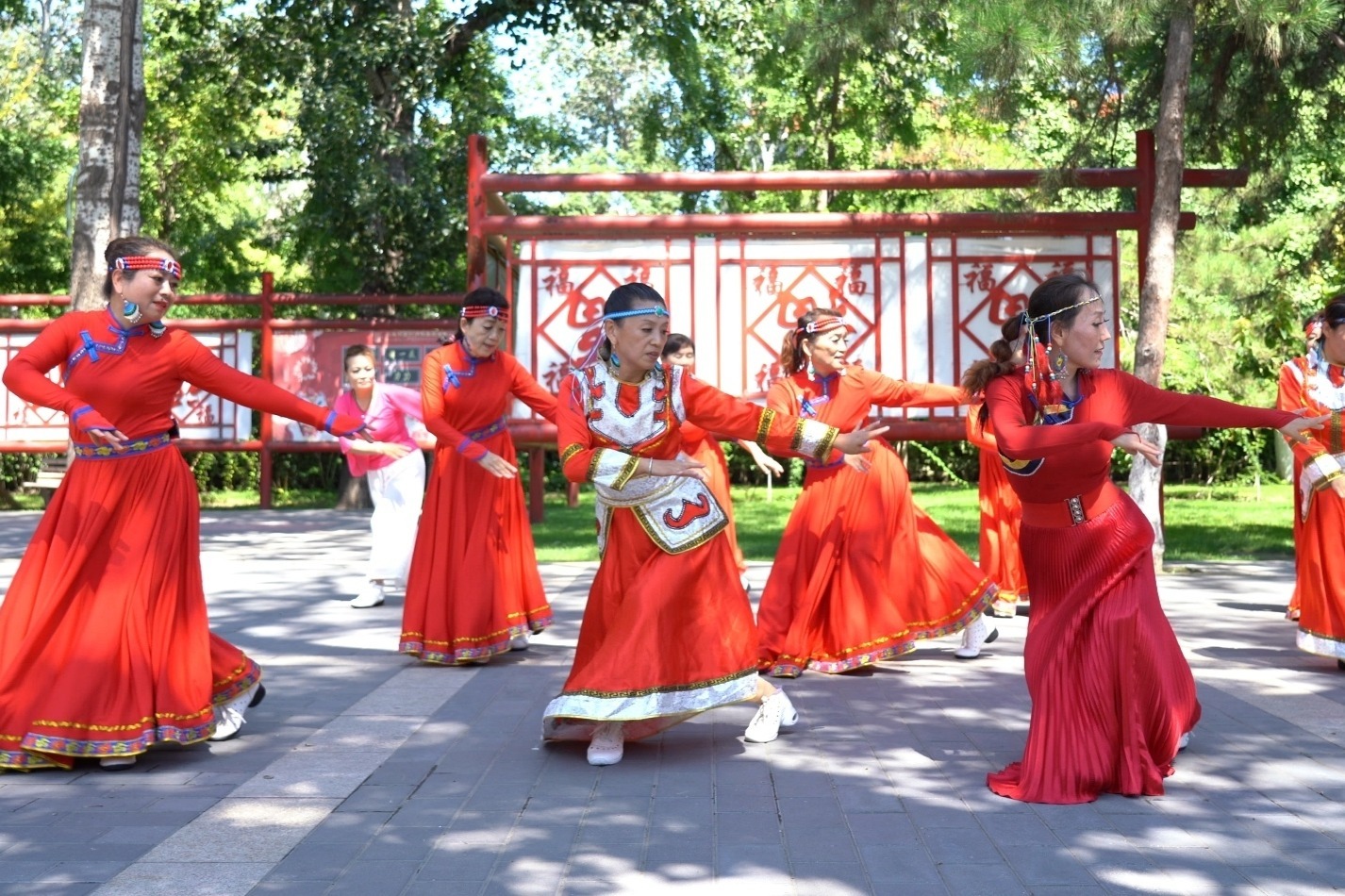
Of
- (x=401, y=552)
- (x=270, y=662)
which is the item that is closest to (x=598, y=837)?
(x=270, y=662)

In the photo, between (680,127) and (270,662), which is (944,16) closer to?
(270,662)

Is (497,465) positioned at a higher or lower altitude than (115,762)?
higher

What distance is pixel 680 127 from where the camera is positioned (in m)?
28.2

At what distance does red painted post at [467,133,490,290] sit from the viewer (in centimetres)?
1210

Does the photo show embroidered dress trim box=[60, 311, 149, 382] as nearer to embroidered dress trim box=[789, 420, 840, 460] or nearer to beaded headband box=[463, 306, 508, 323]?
beaded headband box=[463, 306, 508, 323]

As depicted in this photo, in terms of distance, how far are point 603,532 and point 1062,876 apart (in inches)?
94.0

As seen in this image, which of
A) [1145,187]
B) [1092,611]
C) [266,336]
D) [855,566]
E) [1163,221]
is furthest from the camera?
[266,336]

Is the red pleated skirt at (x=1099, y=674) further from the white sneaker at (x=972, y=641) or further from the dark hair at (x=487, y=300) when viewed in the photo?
the dark hair at (x=487, y=300)

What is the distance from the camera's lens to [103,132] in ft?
38.5

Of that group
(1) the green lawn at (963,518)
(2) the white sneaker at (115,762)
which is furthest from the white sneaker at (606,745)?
(1) the green lawn at (963,518)

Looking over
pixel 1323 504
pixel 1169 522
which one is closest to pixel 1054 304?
pixel 1323 504

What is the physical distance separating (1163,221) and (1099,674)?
283 inches

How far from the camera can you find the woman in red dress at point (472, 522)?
7.95 meters

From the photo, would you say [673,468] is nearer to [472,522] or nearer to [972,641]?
[472,522]
